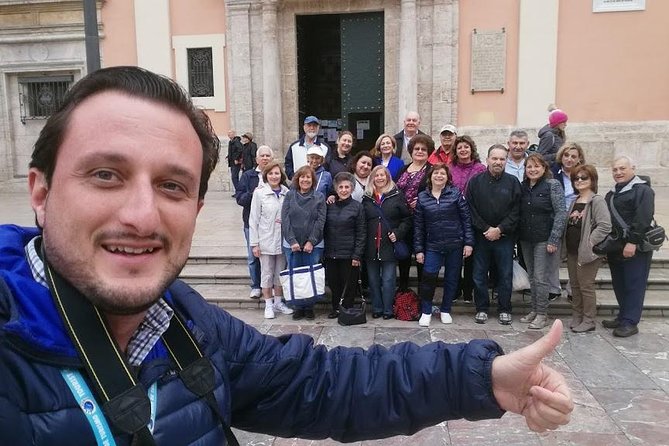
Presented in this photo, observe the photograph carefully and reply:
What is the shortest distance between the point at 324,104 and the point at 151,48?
17.5 ft

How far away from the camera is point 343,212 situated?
21.7ft

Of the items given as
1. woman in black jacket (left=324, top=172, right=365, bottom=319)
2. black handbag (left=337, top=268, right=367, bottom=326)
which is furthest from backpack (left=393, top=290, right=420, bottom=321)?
woman in black jacket (left=324, top=172, right=365, bottom=319)

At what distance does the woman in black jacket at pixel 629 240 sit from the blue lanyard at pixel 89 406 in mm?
5811

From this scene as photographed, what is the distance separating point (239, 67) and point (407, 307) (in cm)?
1012

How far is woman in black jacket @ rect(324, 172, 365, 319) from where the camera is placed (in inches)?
260

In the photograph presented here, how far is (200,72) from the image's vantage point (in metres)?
15.1

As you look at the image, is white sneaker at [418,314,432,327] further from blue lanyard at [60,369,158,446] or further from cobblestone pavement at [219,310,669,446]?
blue lanyard at [60,369,158,446]

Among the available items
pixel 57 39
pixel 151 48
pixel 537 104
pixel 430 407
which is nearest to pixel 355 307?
pixel 430 407

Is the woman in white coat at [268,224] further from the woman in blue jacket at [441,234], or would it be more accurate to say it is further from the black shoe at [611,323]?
the black shoe at [611,323]

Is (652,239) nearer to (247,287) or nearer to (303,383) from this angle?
(247,287)

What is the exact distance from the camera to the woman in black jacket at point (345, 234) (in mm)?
6613

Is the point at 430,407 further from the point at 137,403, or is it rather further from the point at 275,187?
the point at 275,187

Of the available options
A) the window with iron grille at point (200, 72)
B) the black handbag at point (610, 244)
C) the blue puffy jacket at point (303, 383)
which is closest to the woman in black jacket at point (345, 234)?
the black handbag at point (610, 244)

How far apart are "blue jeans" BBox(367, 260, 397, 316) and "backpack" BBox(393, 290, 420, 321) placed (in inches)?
3.0
